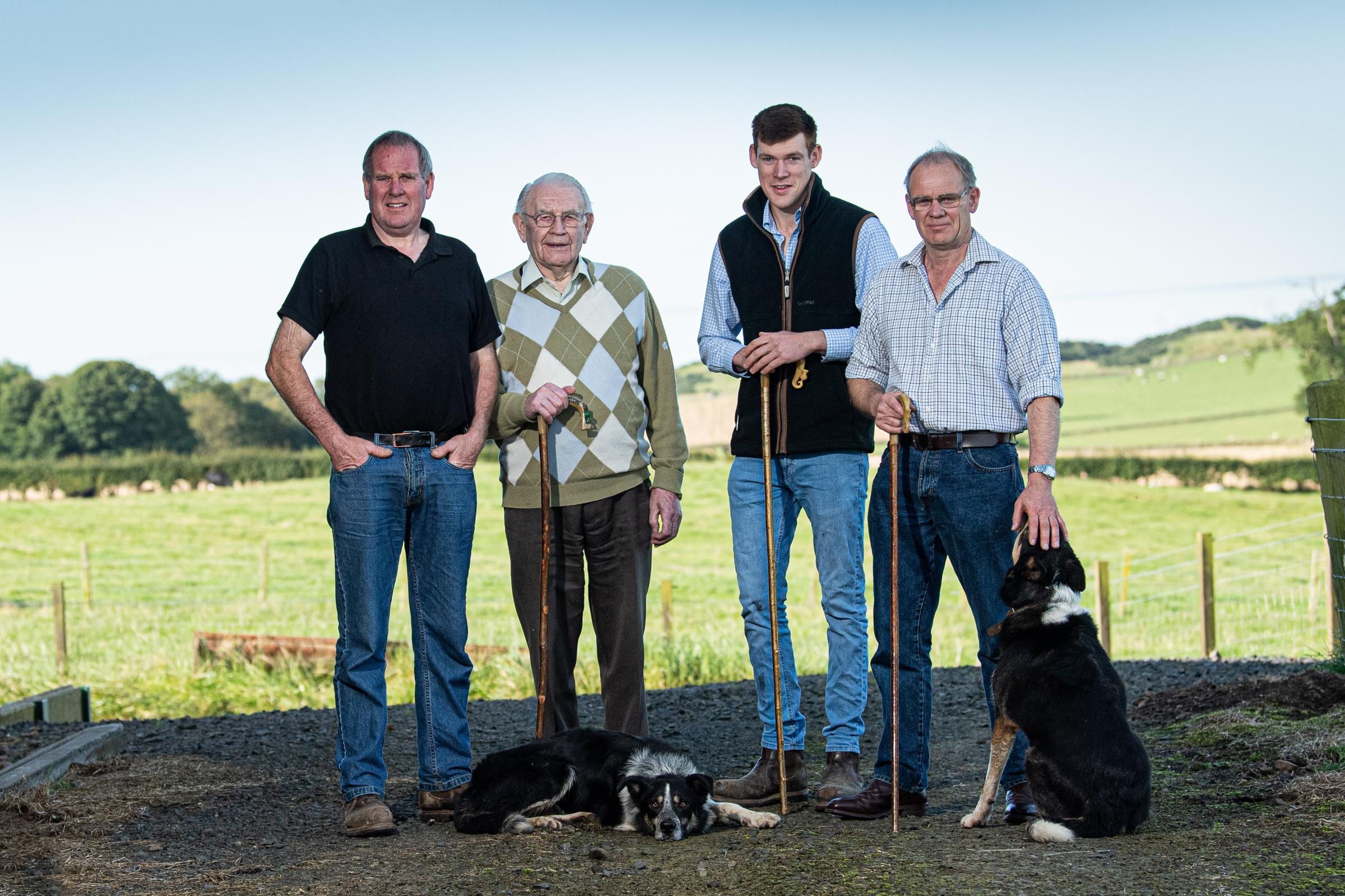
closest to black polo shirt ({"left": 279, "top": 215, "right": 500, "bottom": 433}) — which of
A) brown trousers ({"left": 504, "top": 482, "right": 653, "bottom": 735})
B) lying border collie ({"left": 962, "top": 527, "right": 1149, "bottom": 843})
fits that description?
brown trousers ({"left": 504, "top": 482, "right": 653, "bottom": 735})

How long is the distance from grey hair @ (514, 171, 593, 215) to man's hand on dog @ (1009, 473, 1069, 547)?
2.13 m

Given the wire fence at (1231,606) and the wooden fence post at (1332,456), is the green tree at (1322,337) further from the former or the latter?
the wooden fence post at (1332,456)

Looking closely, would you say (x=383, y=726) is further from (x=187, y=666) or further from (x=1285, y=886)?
(x=187, y=666)

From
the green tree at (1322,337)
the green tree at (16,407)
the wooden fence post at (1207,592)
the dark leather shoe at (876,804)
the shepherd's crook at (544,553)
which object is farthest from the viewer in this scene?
the green tree at (16,407)

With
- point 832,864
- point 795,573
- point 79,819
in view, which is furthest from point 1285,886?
point 795,573

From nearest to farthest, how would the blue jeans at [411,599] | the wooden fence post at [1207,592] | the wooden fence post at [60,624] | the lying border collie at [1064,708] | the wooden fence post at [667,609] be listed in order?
the lying border collie at [1064,708]
the blue jeans at [411,599]
the wooden fence post at [1207,592]
the wooden fence post at [60,624]
the wooden fence post at [667,609]

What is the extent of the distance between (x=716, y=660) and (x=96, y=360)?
56.4 meters

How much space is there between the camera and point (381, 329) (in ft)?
14.9

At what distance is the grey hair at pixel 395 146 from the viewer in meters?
4.60

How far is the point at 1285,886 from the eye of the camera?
3457 mm

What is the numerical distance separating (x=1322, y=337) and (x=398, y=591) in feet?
131

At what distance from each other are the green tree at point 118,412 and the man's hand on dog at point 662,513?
5452 centimetres

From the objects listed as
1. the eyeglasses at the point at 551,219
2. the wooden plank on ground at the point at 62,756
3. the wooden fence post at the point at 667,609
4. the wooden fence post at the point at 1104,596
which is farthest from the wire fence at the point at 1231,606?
the wooden plank on ground at the point at 62,756

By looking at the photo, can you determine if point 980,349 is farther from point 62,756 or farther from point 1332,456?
point 62,756
